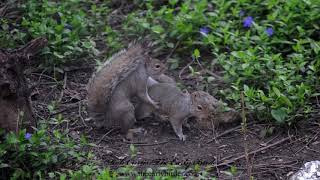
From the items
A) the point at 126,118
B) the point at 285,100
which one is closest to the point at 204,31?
the point at 285,100

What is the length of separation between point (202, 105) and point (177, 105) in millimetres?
282

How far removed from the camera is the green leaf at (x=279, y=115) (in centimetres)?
664

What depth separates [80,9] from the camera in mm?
9008

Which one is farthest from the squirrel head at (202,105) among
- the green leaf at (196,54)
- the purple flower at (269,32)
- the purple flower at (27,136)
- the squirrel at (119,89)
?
the purple flower at (27,136)

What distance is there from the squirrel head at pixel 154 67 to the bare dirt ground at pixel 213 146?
0.51 m

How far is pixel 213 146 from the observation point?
6.65 metres

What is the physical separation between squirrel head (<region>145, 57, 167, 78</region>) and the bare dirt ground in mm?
511

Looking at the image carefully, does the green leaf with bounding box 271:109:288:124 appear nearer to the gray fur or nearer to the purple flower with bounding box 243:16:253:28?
the gray fur

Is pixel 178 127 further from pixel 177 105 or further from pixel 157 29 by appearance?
pixel 157 29

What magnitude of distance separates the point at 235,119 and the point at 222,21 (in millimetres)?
1861

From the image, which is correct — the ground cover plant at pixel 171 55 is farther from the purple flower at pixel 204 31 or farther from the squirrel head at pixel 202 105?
the squirrel head at pixel 202 105

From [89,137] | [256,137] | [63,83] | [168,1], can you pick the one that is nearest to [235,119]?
[256,137]

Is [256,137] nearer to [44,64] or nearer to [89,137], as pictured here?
[89,137]

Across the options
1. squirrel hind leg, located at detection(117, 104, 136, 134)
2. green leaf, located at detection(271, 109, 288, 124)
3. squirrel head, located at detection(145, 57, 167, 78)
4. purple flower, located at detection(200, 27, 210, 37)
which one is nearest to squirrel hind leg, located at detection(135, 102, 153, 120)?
squirrel hind leg, located at detection(117, 104, 136, 134)
